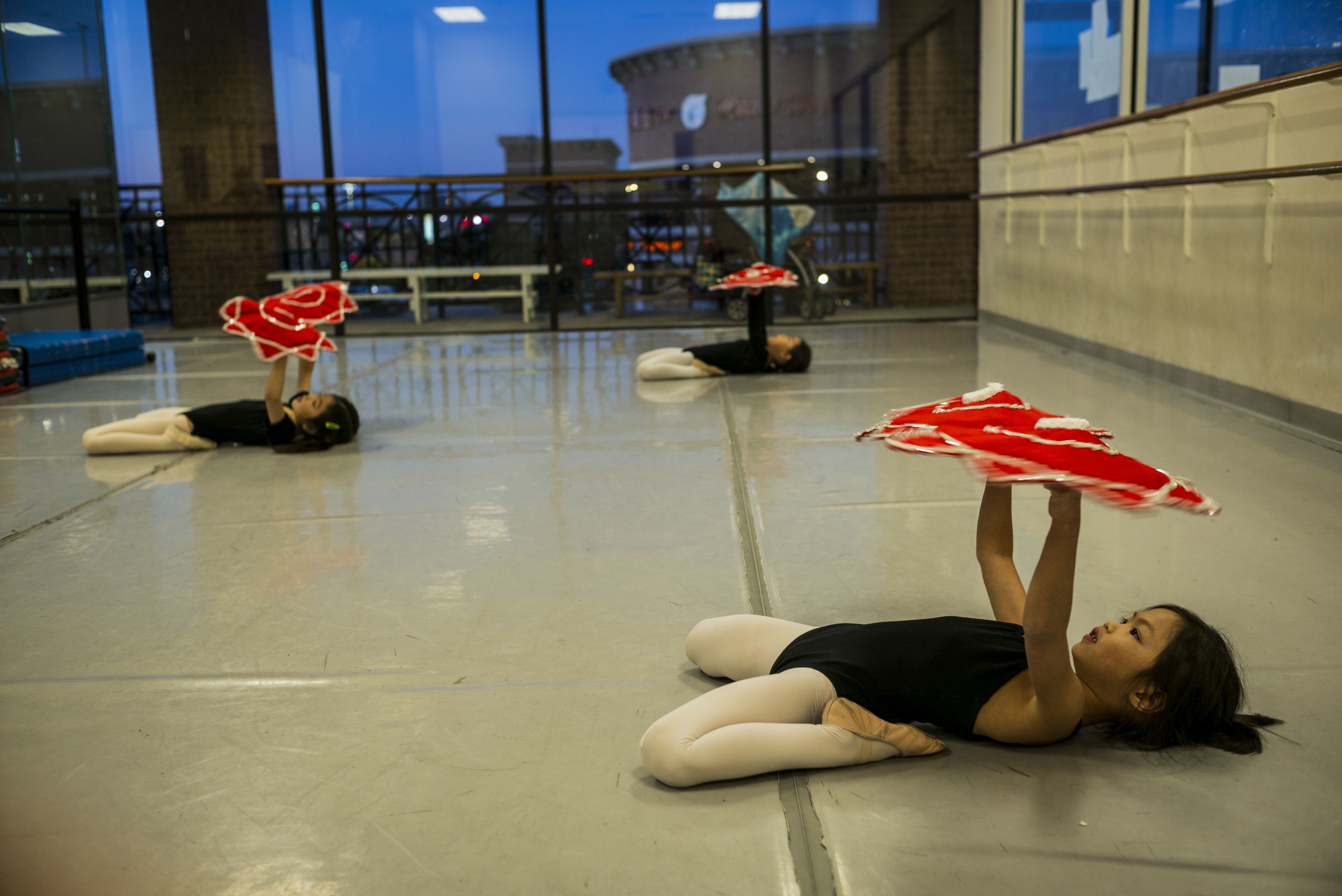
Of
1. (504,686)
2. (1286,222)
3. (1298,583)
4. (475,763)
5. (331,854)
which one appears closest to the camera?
(331,854)

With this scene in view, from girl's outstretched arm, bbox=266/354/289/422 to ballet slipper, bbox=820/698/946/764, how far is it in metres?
3.17

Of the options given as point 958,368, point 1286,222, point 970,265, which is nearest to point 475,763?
point 1286,222

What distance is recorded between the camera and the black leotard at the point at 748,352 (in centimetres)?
643

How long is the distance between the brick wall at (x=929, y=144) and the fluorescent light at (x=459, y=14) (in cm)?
381

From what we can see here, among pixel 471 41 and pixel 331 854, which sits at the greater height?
pixel 471 41

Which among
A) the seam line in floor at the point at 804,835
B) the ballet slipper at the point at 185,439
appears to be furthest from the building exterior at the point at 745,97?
the seam line in floor at the point at 804,835

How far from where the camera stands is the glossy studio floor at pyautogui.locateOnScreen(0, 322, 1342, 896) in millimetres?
1530

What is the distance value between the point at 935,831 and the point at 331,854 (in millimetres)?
867

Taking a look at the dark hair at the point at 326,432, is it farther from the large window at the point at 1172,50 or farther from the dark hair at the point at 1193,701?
the large window at the point at 1172,50

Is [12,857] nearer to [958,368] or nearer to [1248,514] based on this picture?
[1248,514]

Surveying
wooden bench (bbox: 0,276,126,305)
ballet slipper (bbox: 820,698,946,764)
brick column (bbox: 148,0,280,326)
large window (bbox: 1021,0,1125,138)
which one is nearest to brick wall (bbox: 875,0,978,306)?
large window (bbox: 1021,0,1125,138)

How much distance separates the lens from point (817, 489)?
3.62 meters

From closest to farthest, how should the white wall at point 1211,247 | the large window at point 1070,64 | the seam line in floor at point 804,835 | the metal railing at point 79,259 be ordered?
the seam line in floor at point 804,835 < the white wall at point 1211,247 < the large window at point 1070,64 < the metal railing at point 79,259

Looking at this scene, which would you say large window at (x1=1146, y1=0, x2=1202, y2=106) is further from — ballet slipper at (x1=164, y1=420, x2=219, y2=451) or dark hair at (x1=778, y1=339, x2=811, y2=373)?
ballet slipper at (x1=164, y1=420, x2=219, y2=451)
